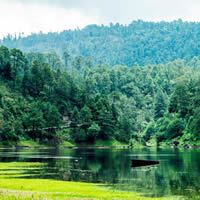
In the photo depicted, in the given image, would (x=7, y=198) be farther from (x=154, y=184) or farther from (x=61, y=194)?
(x=154, y=184)

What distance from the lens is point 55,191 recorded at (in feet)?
199

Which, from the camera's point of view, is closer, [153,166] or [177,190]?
[177,190]

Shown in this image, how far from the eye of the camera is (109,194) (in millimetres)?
58531

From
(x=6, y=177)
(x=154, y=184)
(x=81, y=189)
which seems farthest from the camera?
(x=6, y=177)

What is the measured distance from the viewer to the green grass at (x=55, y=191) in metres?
52.5

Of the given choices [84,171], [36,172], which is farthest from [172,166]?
[36,172]

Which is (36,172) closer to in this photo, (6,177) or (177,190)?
(6,177)

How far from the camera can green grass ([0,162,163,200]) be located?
52.5m

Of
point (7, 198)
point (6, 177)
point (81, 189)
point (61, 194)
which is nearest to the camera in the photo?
point (7, 198)

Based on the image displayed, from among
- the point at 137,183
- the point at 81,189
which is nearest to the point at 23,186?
the point at 81,189

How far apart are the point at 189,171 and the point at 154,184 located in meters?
20.0

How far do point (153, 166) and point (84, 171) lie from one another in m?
16.2

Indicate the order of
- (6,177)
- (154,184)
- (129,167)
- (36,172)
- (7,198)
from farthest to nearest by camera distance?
1. (129,167)
2. (36,172)
3. (6,177)
4. (154,184)
5. (7,198)

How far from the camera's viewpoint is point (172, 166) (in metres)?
103
